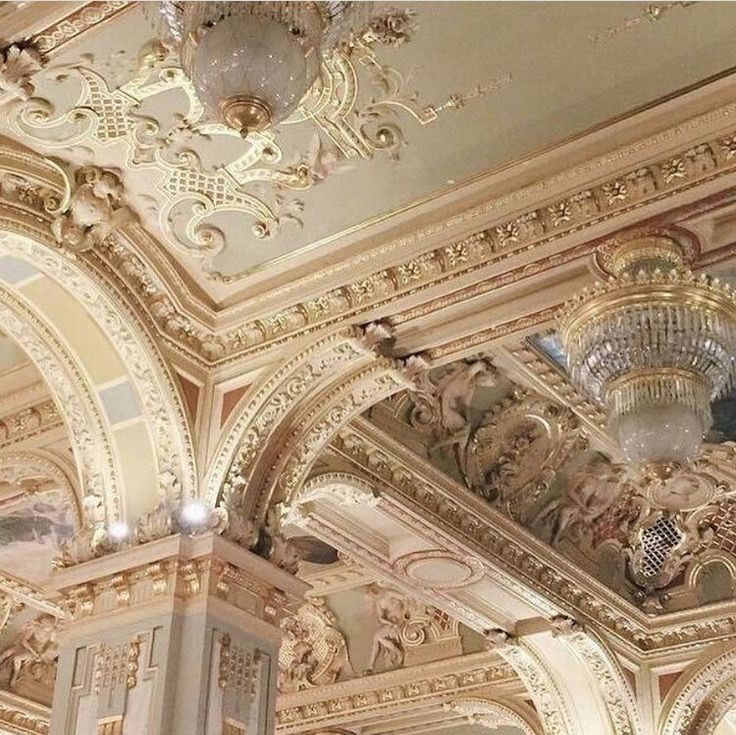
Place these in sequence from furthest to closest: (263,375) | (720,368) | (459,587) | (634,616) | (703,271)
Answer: (634,616), (459,587), (263,375), (703,271), (720,368)

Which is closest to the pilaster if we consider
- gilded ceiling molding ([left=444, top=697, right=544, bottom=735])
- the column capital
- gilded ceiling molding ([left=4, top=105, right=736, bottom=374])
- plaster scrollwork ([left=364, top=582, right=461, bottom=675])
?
the column capital

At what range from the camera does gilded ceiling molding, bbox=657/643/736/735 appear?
10656 millimetres

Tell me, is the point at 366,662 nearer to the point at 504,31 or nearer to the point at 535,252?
the point at 535,252

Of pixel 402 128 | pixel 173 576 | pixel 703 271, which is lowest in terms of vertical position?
pixel 173 576

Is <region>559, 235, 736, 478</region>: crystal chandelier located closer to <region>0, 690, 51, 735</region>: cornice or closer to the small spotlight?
the small spotlight

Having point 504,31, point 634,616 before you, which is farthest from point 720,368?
point 634,616

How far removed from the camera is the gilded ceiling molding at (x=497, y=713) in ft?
36.7

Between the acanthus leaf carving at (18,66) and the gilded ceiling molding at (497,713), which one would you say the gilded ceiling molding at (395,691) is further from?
the acanthus leaf carving at (18,66)

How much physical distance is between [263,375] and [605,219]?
85.4 inches

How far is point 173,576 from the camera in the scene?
6.77m

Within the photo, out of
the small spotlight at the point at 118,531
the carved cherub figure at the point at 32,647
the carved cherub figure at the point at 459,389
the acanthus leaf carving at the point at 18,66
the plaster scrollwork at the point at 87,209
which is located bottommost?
the small spotlight at the point at 118,531

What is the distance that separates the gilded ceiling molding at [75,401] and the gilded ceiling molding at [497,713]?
5.22 meters

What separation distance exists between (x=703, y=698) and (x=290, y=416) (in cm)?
536

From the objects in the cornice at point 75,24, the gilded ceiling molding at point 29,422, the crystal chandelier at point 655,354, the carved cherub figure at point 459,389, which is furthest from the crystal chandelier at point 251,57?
the carved cherub figure at point 459,389
